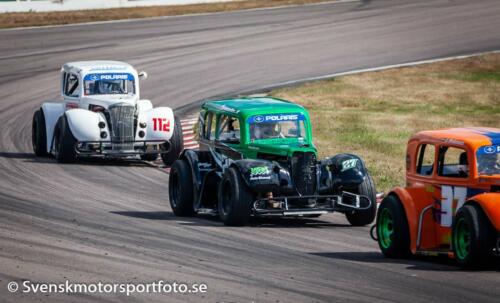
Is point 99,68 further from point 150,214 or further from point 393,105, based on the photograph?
point 393,105

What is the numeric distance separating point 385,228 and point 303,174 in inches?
118

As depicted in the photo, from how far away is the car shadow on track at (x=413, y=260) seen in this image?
1306 centimetres

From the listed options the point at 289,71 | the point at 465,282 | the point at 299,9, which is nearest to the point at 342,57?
the point at 289,71

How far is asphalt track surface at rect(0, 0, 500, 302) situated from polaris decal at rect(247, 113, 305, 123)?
5.00 ft

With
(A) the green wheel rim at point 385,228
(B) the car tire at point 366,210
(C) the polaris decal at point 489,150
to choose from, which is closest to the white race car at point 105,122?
(B) the car tire at point 366,210

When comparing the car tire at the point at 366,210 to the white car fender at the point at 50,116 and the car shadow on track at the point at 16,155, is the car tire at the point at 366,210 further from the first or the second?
the car shadow on track at the point at 16,155

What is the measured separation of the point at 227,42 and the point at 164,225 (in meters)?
23.4

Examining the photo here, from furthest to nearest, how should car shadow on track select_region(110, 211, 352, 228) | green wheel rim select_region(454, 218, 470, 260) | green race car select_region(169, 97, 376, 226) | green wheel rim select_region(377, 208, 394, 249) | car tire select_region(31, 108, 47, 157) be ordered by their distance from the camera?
car tire select_region(31, 108, 47, 157), car shadow on track select_region(110, 211, 352, 228), green race car select_region(169, 97, 376, 226), green wheel rim select_region(377, 208, 394, 249), green wheel rim select_region(454, 218, 470, 260)

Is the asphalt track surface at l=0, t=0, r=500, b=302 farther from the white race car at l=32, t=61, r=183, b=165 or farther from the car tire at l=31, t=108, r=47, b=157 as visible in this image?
the white race car at l=32, t=61, r=183, b=165

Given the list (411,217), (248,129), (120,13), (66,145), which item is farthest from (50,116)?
(120,13)

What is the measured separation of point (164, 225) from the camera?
1703 centimetres

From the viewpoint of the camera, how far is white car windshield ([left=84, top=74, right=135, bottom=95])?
82.3 ft

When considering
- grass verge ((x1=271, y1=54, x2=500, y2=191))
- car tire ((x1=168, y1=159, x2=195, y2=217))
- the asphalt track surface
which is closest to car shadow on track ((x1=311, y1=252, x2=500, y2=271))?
the asphalt track surface

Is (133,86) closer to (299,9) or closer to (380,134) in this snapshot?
(380,134)
